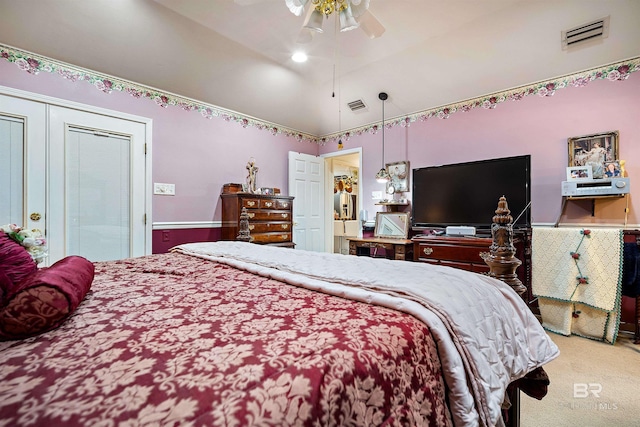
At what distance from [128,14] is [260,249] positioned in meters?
2.60

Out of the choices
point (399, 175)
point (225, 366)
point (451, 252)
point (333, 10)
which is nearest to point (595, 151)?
point (451, 252)

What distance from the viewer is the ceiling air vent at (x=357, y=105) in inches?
175

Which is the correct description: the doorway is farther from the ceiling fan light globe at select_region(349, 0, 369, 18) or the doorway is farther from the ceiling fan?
the ceiling fan light globe at select_region(349, 0, 369, 18)

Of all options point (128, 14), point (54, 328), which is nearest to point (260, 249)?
point (54, 328)

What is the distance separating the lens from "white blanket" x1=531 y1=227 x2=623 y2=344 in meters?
2.52

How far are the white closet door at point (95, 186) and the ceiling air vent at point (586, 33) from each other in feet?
14.8

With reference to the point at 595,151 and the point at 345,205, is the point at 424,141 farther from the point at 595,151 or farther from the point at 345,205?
the point at 345,205

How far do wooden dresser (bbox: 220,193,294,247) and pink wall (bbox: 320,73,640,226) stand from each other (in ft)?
6.62

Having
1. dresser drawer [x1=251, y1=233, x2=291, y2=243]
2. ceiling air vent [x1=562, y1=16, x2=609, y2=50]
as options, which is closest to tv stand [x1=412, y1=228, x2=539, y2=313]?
dresser drawer [x1=251, y1=233, x2=291, y2=243]

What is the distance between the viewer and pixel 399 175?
14.4 ft

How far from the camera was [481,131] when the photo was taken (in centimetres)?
373

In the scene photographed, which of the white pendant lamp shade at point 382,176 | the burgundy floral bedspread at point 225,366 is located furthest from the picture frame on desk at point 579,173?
the burgundy floral bedspread at point 225,366

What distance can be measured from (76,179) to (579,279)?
4848 mm

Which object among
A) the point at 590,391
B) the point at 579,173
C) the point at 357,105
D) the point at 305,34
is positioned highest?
the point at 357,105
